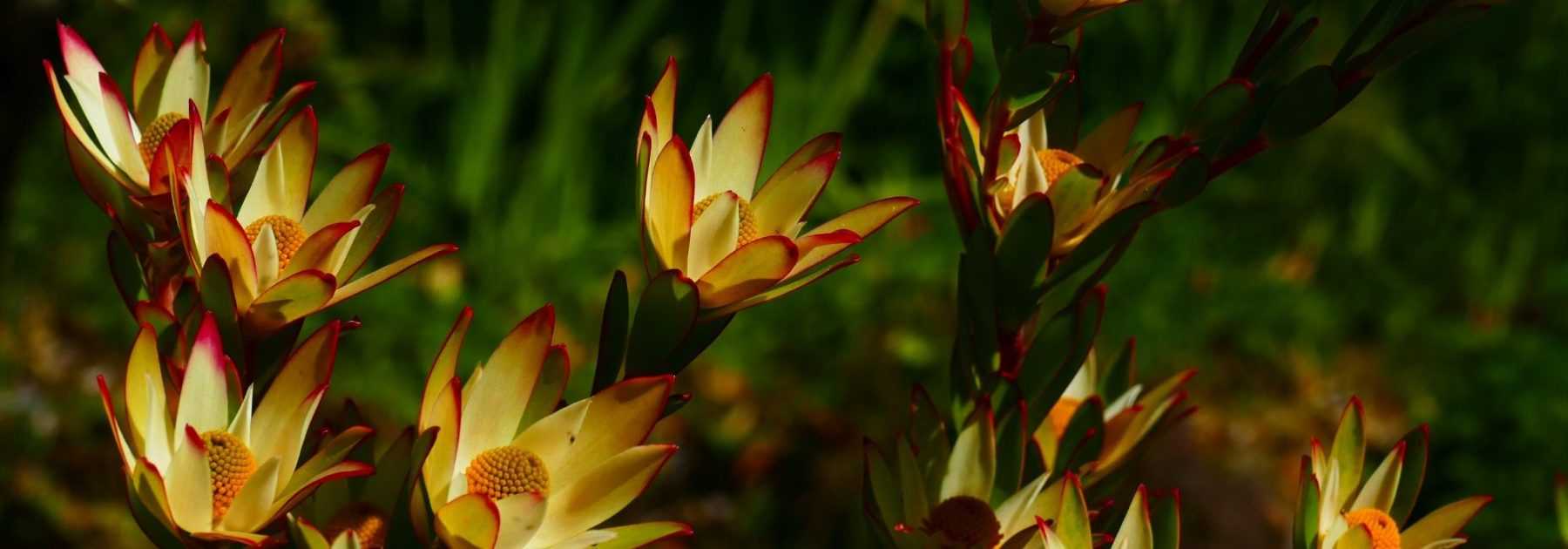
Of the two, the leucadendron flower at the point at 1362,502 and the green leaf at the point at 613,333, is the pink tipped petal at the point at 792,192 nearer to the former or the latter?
the green leaf at the point at 613,333

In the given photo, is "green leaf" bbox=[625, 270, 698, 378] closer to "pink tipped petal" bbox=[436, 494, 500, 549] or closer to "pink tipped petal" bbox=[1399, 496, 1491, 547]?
"pink tipped petal" bbox=[436, 494, 500, 549]

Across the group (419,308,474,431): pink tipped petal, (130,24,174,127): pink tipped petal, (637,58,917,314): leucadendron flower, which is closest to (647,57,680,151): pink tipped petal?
(637,58,917,314): leucadendron flower

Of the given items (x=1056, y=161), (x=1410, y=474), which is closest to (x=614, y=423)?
(x=1056, y=161)

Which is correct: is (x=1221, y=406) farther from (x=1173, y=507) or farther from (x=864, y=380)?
(x=1173, y=507)

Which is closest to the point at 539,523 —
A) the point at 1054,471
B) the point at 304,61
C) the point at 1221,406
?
the point at 1054,471

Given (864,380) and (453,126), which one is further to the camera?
(453,126)

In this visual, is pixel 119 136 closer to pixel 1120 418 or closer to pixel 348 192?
pixel 348 192
